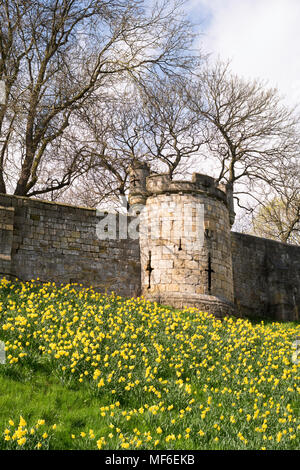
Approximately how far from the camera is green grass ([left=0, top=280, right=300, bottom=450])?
576 centimetres

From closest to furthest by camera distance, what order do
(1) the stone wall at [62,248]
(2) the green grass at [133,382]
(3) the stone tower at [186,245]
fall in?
(2) the green grass at [133,382] → (1) the stone wall at [62,248] → (3) the stone tower at [186,245]

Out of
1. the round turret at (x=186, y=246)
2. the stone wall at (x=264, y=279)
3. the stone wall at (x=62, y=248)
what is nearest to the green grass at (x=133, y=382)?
the stone wall at (x=62, y=248)

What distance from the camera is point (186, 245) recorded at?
1438 cm

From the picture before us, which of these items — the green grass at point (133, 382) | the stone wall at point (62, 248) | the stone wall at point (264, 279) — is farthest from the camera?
the stone wall at point (264, 279)

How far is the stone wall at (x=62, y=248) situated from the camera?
44.0 ft

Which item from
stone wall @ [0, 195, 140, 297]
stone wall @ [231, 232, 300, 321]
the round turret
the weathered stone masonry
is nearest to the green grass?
stone wall @ [0, 195, 140, 297]

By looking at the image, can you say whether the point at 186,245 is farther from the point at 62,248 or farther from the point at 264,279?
the point at 264,279

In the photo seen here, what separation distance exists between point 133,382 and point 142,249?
26.2ft

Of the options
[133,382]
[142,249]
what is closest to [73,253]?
[142,249]

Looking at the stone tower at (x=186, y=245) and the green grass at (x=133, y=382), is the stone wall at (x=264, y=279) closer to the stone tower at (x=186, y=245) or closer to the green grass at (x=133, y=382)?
the stone tower at (x=186, y=245)

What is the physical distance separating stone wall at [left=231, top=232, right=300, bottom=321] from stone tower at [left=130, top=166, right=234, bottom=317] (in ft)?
10.4

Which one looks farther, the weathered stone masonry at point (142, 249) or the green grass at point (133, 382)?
the weathered stone masonry at point (142, 249)

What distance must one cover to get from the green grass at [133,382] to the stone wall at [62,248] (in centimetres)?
278
